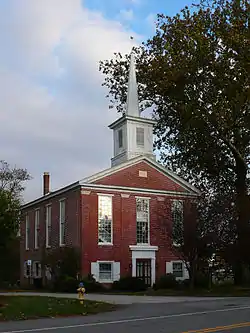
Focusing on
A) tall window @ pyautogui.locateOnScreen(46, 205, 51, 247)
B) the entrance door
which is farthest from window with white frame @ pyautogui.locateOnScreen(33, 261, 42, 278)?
the entrance door

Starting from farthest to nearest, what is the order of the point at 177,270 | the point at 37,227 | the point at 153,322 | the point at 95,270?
1. the point at 37,227
2. the point at 177,270
3. the point at 95,270
4. the point at 153,322

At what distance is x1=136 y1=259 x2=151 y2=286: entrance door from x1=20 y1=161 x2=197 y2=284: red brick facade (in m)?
0.61

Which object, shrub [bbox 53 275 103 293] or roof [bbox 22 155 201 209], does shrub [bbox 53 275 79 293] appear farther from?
roof [bbox 22 155 201 209]

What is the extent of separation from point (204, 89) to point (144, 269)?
13.8 m

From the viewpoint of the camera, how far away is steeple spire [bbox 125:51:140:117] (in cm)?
4259

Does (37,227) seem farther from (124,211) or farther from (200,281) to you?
(200,281)

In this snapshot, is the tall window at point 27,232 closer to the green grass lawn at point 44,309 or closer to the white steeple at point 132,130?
the white steeple at point 132,130

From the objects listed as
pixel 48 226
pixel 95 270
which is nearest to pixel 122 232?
pixel 95 270

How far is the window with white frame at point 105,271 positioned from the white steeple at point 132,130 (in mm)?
8225

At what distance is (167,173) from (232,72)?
931cm

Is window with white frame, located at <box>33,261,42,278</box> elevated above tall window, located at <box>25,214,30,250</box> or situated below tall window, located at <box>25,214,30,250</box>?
below

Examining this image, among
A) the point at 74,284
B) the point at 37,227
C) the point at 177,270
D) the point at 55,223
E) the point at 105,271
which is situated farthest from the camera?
the point at 37,227

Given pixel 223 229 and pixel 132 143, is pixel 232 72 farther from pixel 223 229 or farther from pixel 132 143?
pixel 223 229

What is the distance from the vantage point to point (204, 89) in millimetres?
39375
